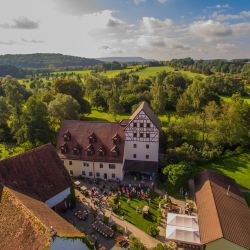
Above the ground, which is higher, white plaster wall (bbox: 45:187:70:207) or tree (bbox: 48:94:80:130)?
tree (bbox: 48:94:80:130)

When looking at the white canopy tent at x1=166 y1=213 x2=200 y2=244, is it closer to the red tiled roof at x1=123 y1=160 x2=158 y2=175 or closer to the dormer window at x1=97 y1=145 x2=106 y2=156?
the red tiled roof at x1=123 y1=160 x2=158 y2=175

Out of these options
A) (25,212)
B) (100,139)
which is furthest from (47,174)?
(100,139)

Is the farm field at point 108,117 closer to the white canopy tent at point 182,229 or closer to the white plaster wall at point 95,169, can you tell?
the white plaster wall at point 95,169

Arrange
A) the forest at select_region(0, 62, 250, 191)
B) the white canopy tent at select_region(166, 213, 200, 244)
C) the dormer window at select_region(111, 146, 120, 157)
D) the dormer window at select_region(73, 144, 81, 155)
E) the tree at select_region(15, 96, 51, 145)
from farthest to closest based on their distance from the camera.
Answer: the tree at select_region(15, 96, 51, 145), the forest at select_region(0, 62, 250, 191), the dormer window at select_region(73, 144, 81, 155), the dormer window at select_region(111, 146, 120, 157), the white canopy tent at select_region(166, 213, 200, 244)

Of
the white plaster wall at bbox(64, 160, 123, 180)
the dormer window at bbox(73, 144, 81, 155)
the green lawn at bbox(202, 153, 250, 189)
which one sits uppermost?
the dormer window at bbox(73, 144, 81, 155)

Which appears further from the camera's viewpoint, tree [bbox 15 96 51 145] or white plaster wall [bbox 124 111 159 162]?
tree [bbox 15 96 51 145]

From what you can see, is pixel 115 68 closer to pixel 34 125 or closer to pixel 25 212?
pixel 34 125

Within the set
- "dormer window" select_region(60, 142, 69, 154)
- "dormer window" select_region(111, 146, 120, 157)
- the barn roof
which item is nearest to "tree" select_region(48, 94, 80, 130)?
"dormer window" select_region(60, 142, 69, 154)
